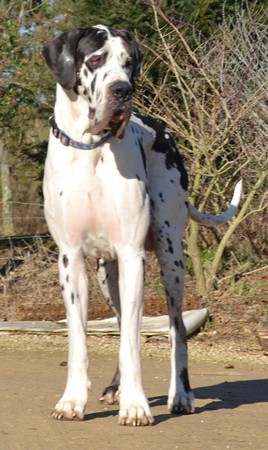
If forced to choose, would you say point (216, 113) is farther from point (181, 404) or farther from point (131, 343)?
point (131, 343)

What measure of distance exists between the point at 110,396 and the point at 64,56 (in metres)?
2.12

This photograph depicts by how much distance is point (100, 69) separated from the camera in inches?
262

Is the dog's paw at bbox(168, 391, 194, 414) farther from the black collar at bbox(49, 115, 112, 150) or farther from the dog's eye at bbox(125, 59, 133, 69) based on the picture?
the dog's eye at bbox(125, 59, 133, 69)

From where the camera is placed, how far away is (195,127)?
39.8ft


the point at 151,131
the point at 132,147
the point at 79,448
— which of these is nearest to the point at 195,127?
the point at 151,131

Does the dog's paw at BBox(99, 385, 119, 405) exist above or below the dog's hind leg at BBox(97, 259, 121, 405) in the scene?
below

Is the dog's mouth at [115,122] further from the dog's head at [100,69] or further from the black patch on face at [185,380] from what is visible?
the black patch on face at [185,380]

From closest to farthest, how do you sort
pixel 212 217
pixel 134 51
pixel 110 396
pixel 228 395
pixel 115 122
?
pixel 115 122
pixel 134 51
pixel 110 396
pixel 228 395
pixel 212 217

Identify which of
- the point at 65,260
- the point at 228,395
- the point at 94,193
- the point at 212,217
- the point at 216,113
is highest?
the point at 94,193

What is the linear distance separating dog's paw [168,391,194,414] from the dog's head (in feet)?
5.34

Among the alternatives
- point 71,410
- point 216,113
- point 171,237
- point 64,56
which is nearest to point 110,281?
point 171,237

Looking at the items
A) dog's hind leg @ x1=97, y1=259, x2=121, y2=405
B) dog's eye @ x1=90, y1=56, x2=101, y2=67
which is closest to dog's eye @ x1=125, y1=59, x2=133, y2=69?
dog's eye @ x1=90, y1=56, x2=101, y2=67

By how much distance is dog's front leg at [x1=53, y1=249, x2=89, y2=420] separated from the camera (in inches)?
264

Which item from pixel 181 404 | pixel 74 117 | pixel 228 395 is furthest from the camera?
pixel 228 395
